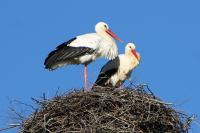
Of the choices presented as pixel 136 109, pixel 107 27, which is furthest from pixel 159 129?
pixel 107 27

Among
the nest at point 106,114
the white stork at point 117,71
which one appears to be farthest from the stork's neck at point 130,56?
the nest at point 106,114

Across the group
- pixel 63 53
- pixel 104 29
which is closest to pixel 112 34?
pixel 104 29

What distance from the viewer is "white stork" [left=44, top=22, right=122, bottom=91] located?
12.1m

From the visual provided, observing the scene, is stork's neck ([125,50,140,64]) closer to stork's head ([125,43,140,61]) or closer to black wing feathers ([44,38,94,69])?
stork's head ([125,43,140,61])

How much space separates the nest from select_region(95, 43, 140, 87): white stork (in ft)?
6.12

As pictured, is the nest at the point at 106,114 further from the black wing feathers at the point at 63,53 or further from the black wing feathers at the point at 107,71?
the black wing feathers at the point at 107,71

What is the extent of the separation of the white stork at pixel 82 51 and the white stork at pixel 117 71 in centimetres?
24

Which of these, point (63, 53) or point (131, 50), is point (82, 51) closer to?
point (63, 53)

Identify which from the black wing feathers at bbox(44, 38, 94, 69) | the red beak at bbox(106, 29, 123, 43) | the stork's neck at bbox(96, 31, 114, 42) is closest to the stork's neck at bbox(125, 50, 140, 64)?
the red beak at bbox(106, 29, 123, 43)

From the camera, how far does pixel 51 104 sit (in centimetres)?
1087

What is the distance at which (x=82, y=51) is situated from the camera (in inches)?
487

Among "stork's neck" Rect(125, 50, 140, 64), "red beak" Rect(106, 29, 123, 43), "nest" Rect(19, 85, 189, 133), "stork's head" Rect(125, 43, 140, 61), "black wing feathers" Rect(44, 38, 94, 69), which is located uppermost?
"red beak" Rect(106, 29, 123, 43)

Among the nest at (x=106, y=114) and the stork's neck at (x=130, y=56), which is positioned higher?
the stork's neck at (x=130, y=56)

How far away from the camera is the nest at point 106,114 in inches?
414
